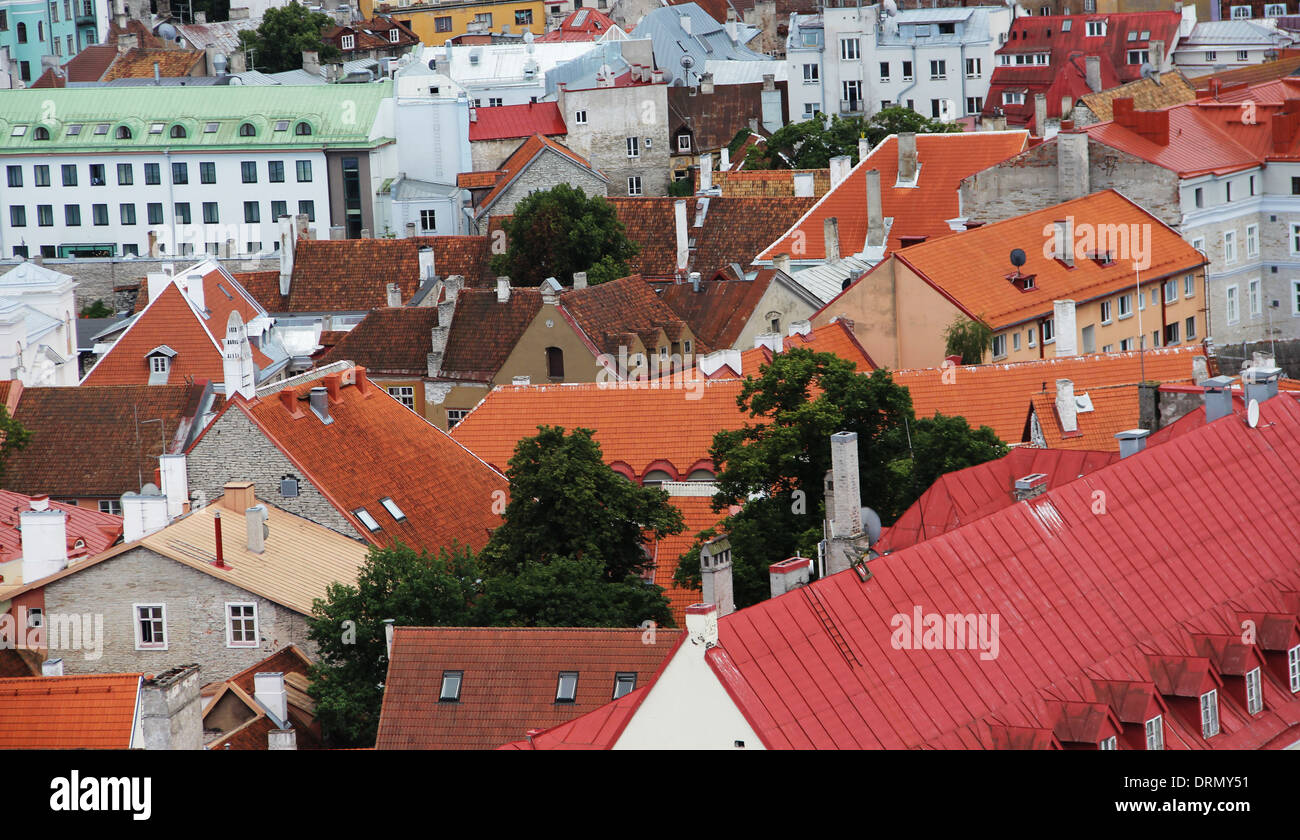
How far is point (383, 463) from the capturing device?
140ft

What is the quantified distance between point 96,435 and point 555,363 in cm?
1206

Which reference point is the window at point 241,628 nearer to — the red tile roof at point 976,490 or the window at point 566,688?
Result: the window at point 566,688

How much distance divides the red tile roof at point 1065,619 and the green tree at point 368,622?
9.26 metres

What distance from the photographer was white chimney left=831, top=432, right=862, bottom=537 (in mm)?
31812

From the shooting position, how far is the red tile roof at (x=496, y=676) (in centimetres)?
2820

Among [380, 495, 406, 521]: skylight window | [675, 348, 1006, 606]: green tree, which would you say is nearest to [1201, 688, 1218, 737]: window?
[675, 348, 1006, 606]: green tree

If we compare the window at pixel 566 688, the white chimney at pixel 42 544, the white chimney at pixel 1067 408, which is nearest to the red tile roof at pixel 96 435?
the white chimney at pixel 42 544

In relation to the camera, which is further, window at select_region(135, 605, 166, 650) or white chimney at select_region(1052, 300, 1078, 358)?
white chimney at select_region(1052, 300, 1078, 358)

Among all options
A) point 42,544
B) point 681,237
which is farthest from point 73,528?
point 681,237

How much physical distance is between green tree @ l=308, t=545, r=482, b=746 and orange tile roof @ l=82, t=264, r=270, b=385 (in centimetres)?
2648

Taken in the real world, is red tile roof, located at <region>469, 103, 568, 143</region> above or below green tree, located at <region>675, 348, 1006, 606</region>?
below

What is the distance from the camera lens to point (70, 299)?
69938 millimetres

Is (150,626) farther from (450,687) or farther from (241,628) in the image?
(450,687)

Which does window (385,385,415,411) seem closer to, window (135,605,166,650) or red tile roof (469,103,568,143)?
window (135,605,166,650)
